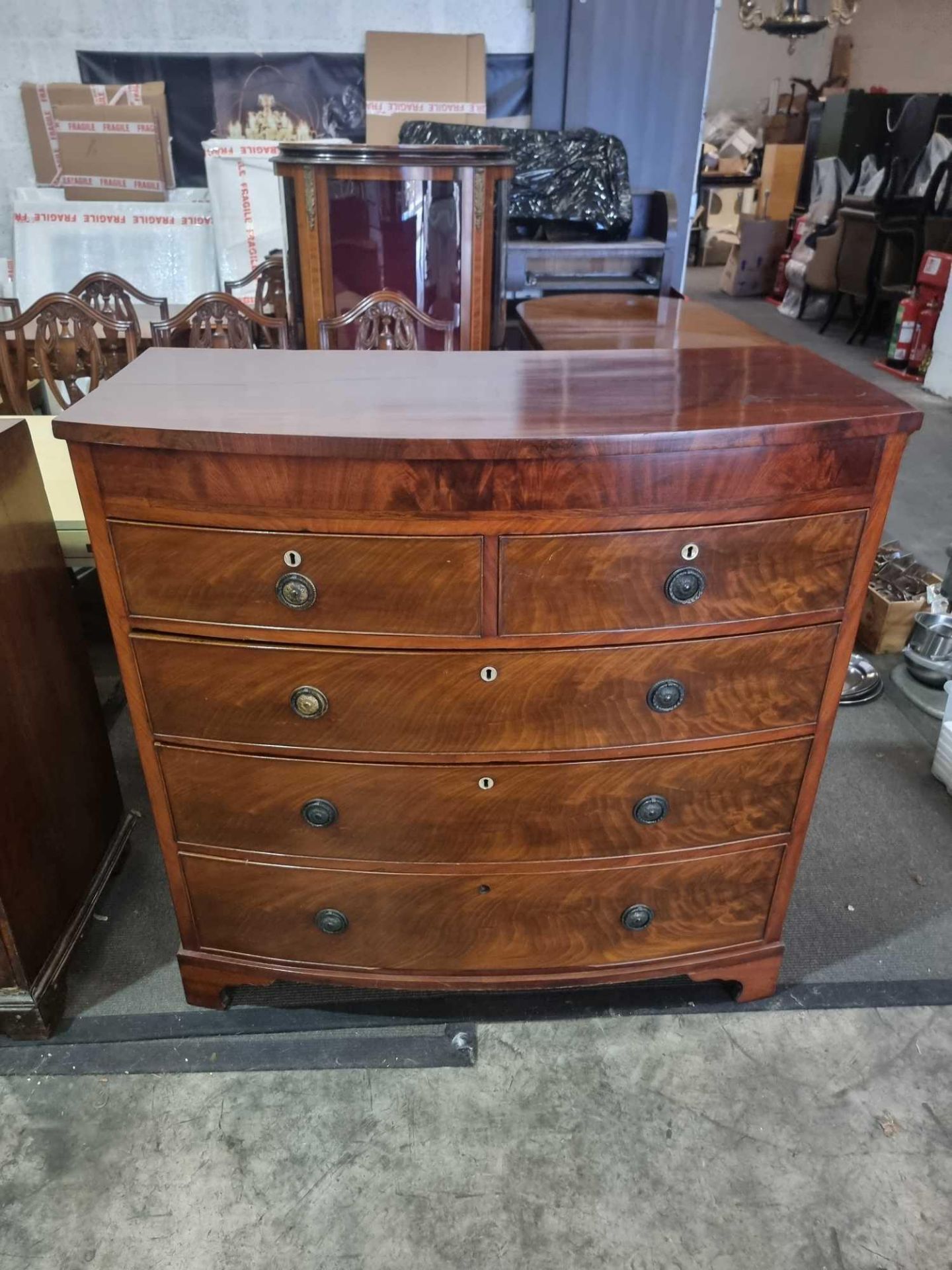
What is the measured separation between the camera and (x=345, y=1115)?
5.40 feet

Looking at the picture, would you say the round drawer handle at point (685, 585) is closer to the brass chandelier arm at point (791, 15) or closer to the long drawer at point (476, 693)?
the long drawer at point (476, 693)

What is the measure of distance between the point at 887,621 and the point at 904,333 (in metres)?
4.10

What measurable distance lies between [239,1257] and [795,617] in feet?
4.48

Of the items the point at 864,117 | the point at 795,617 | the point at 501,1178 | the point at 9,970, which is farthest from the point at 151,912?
the point at 864,117

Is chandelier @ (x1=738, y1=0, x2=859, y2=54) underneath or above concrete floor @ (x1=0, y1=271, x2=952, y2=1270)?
above

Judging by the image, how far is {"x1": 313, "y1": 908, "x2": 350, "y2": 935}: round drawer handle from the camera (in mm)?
1638

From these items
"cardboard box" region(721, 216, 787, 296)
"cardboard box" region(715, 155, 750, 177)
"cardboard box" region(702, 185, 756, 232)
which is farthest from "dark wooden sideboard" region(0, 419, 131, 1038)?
"cardboard box" region(715, 155, 750, 177)

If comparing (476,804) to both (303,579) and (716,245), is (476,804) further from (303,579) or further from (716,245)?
(716,245)

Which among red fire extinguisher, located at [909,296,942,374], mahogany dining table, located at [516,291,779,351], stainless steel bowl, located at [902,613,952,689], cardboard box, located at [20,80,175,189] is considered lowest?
stainless steel bowl, located at [902,613,952,689]

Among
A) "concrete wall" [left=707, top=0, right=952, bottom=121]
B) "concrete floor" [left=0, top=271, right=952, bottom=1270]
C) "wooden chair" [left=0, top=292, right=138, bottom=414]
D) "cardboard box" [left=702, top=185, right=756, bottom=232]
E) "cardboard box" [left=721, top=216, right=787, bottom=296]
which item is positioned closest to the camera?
"concrete floor" [left=0, top=271, right=952, bottom=1270]

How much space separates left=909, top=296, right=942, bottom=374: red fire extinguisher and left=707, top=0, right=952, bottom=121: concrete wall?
5.02 m

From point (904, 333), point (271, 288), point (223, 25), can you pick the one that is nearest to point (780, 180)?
point (904, 333)

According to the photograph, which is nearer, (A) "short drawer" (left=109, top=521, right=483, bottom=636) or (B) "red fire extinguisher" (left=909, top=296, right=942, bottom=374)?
(A) "short drawer" (left=109, top=521, right=483, bottom=636)

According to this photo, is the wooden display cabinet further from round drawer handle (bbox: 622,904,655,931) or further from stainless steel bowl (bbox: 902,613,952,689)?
round drawer handle (bbox: 622,904,655,931)
